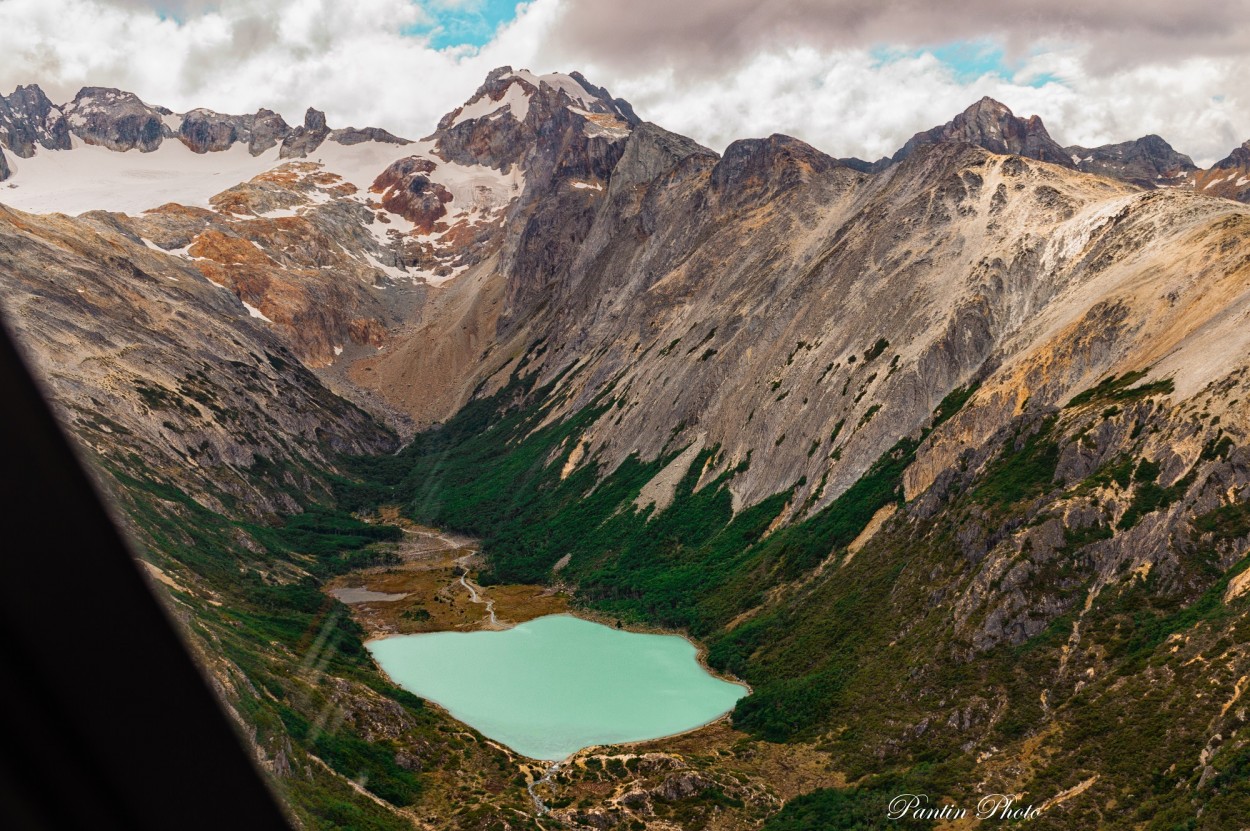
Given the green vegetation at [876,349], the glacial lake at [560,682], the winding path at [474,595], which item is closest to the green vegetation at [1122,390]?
the green vegetation at [876,349]

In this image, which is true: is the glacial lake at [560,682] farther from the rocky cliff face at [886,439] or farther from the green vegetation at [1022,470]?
the green vegetation at [1022,470]

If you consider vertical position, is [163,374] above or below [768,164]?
below

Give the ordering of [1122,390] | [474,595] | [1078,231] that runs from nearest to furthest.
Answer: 1. [1122,390]
2. [1078,231]
3. [474,595]

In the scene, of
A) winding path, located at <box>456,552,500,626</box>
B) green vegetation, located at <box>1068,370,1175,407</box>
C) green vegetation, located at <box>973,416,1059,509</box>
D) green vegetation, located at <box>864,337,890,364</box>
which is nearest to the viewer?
green vegetation, located at <box>1068,370,1175,407</box>

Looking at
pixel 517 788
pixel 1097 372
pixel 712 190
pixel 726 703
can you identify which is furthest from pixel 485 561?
pixel 712 190

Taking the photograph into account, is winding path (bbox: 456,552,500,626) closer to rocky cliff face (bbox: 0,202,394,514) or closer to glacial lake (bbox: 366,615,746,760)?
glacial lake (bbox: 366,615,746,760)

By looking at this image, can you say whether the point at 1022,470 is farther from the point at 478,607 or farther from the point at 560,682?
the point at 478,607

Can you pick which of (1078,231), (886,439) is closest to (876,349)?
(886,439)

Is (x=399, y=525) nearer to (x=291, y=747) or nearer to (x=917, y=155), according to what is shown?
(x=917, y=155)

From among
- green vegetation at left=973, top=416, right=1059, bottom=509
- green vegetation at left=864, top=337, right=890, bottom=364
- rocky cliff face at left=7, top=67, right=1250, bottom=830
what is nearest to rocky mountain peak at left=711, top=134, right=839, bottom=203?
rocky cliff face at left=7, top=67, right=1250, bottom=830
